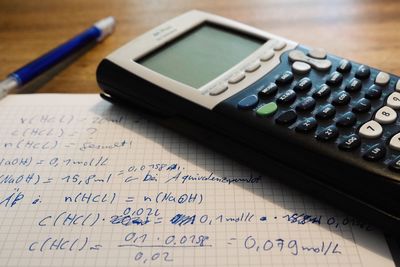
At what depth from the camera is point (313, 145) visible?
0.29 metres

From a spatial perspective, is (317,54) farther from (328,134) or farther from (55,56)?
(55,56)

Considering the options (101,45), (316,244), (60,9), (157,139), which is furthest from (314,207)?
(60,9)

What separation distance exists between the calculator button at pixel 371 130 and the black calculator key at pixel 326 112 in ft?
0.08

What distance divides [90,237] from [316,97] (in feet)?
0.65

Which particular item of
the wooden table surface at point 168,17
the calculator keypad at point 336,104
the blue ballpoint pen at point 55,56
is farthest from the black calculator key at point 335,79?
the blue ballpoint pen at point 55,56

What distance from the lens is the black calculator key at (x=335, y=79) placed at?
1.11 feet

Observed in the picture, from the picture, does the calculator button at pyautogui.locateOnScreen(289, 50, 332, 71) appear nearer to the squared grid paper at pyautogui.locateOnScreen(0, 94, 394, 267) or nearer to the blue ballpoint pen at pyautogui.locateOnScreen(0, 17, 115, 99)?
the squared grid paper at pyautogui.locateOnScreen(0, 94, 394, 267)

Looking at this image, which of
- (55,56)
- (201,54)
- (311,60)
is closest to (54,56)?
(55,56)

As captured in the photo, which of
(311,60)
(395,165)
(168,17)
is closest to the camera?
(395,165)

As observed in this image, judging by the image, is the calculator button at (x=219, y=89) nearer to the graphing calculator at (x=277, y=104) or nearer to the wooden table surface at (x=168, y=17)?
the graphing calculator at (x=277, y=104)

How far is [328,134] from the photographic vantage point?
29 cm

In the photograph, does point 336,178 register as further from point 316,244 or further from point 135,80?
point 135,80

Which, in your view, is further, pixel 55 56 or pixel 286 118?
pixel 55 56

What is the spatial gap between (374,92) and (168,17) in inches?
12.2
